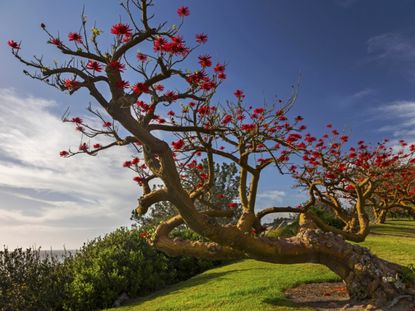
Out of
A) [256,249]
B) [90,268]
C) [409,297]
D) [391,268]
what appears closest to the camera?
[256,249]

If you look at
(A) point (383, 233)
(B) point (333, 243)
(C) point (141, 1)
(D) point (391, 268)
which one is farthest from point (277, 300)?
(A) point (383, 233)

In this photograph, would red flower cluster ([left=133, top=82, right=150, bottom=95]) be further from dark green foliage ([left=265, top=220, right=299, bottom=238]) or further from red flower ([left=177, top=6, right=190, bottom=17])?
dark green foliage ([left=265, top=220, right=299, bottom=238])

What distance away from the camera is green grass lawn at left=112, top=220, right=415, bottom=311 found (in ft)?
31.7

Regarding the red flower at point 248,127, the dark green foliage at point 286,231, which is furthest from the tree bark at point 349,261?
the dark green foliage at point 286,231

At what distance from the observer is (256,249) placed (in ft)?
27.1

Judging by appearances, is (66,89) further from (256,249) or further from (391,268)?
(391,268)

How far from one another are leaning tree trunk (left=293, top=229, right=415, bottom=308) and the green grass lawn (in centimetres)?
142

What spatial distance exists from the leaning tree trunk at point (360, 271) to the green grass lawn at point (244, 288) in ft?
4.67

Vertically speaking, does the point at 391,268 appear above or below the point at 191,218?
below

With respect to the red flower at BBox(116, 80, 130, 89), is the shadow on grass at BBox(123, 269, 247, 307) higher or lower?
lower

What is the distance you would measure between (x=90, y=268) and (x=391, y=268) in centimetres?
931

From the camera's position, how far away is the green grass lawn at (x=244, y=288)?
9664 millimetres

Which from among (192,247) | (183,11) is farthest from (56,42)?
(192,247)

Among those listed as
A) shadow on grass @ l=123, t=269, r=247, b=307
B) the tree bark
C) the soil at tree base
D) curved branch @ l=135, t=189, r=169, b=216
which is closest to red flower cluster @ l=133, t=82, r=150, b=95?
curved branch @ l=135, t=189, r=169, b=216
